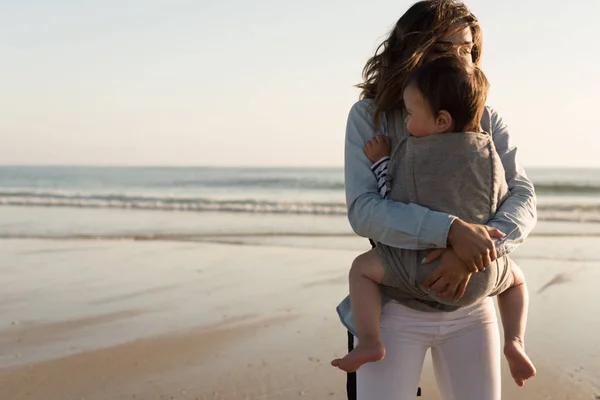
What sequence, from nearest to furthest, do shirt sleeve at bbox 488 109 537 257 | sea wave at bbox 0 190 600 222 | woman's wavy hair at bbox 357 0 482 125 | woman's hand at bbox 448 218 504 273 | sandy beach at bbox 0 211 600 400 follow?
woman's hand at bbox 448 218 504 273 < shirt sleeve at bbox 488 109 537 257 < woman's wavy hair at bbox 357 0 482 125 < sandy beach at bbox 0 211 600 400 < sea wave at bbox 0 190 600 222

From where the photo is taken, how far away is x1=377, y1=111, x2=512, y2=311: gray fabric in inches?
82.7

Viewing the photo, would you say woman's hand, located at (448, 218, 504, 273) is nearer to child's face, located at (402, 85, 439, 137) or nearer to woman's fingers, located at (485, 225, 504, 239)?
woman's fingers, located at (485, 225, 504, 239)

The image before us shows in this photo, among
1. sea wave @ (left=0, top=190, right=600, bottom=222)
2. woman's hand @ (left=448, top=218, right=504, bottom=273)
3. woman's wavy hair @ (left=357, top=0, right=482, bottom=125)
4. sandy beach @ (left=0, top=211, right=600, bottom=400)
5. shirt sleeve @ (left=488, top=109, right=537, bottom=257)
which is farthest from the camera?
sea wave @ (left=0, top=190, right=600, bottom=222)

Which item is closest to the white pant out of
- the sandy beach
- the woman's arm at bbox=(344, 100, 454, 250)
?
the woman's arm at bbox=(344, 100, 454, 250)

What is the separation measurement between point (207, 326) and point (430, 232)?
3.68 m

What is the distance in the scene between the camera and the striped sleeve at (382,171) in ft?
7.22

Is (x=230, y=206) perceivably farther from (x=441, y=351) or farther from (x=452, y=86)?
(x=452, y=86)

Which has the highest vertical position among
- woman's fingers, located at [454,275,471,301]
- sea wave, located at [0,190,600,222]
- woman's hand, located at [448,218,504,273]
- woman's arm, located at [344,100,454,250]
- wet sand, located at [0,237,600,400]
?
woman's arm, located at [344,100,454,250]

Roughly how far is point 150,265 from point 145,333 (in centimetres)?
275

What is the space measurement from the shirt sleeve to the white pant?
0.80ft

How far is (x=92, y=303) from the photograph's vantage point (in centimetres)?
608

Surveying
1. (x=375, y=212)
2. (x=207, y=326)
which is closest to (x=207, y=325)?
(x=207, y=326)

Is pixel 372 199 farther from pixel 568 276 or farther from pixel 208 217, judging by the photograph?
pixel 208 217

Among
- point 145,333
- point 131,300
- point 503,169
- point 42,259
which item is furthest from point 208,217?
point 503,169
